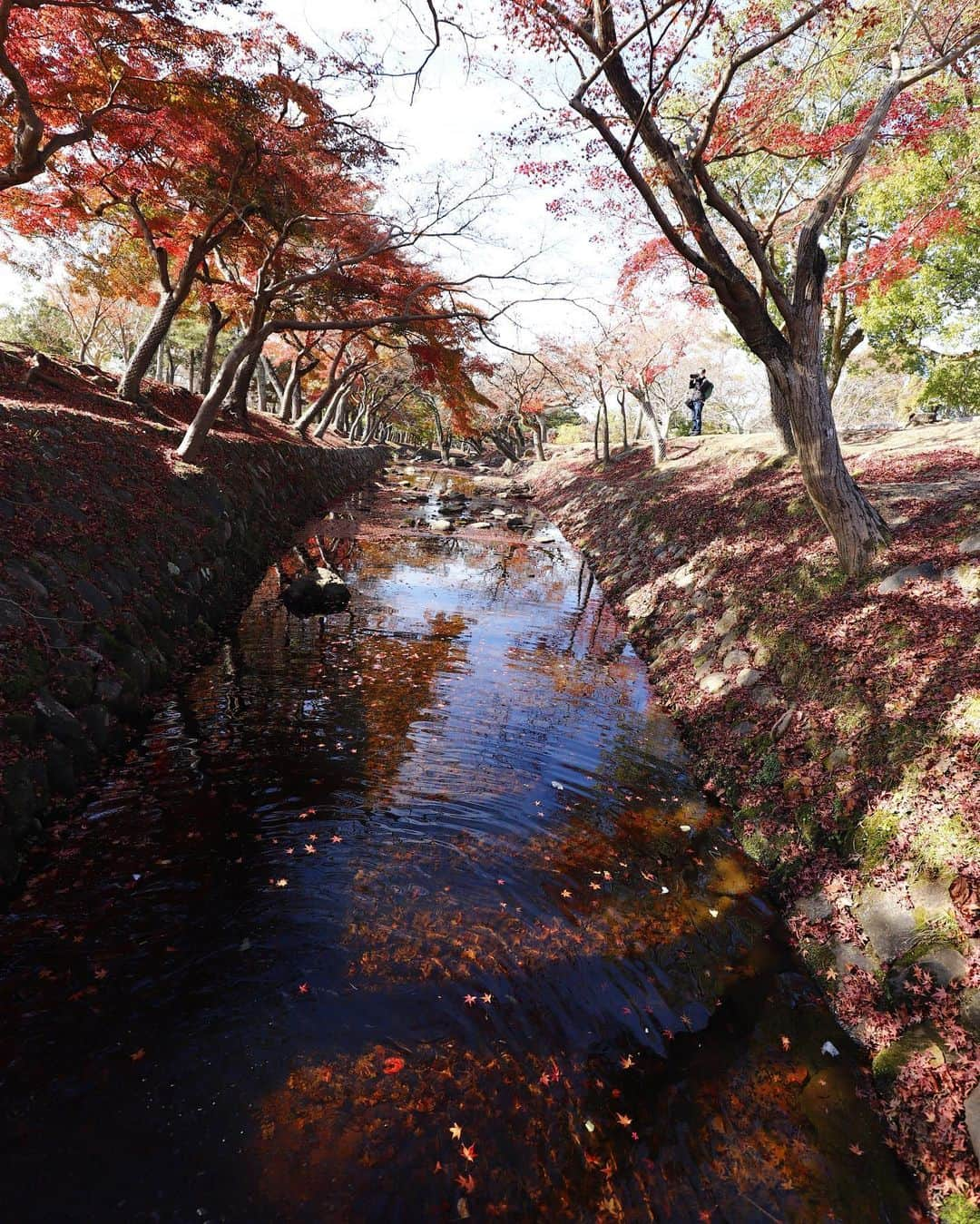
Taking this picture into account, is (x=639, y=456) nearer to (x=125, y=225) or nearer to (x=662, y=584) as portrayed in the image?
(x=662, y=584)

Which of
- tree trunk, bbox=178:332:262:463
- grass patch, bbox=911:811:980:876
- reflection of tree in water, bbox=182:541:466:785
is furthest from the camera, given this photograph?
tree trunk, bbox=178:332:262:463

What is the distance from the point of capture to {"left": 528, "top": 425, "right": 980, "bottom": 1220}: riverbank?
409cm

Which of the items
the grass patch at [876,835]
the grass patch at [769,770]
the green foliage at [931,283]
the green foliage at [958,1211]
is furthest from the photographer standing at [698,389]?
the green foliage at [958,1211]

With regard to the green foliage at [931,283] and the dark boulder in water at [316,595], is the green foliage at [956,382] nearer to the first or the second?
the green foliage at [931,283]

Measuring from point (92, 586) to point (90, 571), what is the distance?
0.32 m

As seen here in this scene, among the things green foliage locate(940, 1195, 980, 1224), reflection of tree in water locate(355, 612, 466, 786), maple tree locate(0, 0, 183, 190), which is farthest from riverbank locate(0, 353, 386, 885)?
green foliage locate(940, 1195, 980, 1224)

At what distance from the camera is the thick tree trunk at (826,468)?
821cm

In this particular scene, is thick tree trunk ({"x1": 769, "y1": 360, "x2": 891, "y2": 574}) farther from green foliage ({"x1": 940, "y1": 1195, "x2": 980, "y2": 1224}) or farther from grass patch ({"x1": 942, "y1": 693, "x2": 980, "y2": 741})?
green foliage ({"x1": 940, "y1": 1195, "x2": 980, "y2": 1224})

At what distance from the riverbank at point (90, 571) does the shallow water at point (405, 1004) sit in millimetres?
609

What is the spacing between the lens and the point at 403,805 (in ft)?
20.9

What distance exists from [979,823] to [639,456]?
1063 inches

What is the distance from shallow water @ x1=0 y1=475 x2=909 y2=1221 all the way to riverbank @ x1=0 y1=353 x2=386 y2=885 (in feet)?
2.00

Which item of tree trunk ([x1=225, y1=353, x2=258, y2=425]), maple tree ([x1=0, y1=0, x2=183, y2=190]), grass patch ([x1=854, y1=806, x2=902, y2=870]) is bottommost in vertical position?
grass patch ([x1=854, y1=806, x2=902, y2=870])

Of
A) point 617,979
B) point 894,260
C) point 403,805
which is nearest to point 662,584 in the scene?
point 403,805
